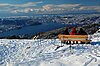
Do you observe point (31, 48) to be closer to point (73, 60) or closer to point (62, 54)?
point (62, 54)

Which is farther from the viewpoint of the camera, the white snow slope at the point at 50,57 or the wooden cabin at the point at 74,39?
the wooden cabin at the point at 74,39

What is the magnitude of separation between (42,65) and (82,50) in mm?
4226

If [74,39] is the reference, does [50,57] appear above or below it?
above

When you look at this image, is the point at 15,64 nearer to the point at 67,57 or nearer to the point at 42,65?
the point at 42,65

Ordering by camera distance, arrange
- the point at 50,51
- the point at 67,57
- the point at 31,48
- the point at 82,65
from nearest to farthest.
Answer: the point at 82,65
the point at 67,57
the point at 50,51
the point at 31,48

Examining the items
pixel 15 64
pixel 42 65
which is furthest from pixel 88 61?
pixel 15 64

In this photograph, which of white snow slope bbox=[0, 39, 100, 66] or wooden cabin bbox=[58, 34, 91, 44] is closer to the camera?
white snow slope bbox=[0, 39, 100, 66]

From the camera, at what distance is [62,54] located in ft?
43.5

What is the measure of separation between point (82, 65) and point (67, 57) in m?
1.73

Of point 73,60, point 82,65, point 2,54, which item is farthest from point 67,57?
point 2,54

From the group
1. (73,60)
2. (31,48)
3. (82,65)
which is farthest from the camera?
(31,48)

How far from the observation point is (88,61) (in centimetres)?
1120

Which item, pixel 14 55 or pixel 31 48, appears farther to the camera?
pixel 31 48

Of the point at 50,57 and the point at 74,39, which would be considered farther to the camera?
the point at 74,39
